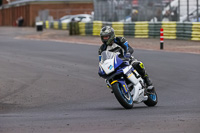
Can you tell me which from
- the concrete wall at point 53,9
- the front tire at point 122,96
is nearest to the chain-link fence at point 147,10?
the concrete wall at point 53,9

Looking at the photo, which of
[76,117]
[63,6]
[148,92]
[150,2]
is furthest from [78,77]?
[63,6]

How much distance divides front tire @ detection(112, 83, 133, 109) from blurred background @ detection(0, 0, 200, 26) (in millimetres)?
21353

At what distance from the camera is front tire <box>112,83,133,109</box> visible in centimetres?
890

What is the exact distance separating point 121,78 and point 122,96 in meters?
0.36

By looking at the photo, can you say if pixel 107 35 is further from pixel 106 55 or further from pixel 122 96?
pixel 122 96

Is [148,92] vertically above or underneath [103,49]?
underneath

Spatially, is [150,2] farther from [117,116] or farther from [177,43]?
[117,116]

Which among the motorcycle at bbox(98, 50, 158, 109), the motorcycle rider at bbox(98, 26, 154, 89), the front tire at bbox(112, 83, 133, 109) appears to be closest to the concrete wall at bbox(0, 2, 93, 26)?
the motorcycle rider at bbox(98, 26, 154, 89)

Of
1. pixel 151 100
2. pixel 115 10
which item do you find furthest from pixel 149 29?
pixel 151 100

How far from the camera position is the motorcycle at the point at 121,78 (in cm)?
902

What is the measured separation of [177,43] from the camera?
28.4 meters

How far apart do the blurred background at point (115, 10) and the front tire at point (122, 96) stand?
21.4 meters

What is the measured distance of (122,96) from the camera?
8.97 m

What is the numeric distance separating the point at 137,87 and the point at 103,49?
0.93 m
